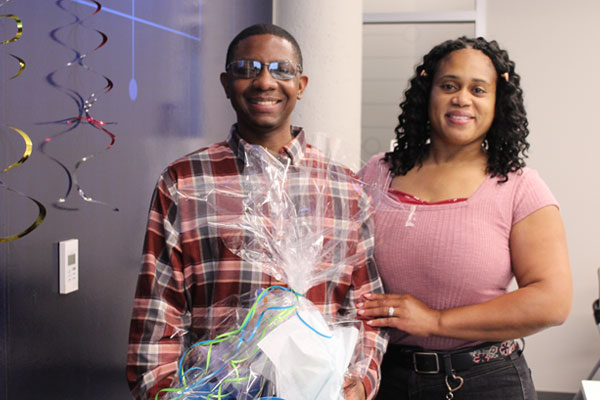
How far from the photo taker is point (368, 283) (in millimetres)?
1492

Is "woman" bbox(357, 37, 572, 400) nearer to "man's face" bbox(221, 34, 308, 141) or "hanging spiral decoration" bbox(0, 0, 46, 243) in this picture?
"man's face" bbox(221, 34, 308, 141)

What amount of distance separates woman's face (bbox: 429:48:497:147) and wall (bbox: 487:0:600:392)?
9.85ft

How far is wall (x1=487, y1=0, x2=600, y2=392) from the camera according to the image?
433 centimetres

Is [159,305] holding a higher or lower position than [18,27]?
lower

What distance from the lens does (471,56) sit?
167 cm

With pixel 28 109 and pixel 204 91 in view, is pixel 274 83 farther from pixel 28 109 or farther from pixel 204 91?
pixel 204 91

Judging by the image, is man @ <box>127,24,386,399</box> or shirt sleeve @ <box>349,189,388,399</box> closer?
man @ <box>127,24,386,399</box>

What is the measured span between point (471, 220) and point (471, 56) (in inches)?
18.9

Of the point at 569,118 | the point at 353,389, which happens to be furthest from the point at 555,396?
the point at 353,389

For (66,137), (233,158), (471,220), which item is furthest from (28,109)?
(471,220)

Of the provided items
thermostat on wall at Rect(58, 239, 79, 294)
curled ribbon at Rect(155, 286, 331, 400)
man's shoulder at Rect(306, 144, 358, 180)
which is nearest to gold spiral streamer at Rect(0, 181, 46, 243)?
thermostat on wall at Rect(58, 239, 79, 294)

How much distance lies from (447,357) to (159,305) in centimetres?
78

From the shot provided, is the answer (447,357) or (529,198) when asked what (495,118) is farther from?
(447,357)

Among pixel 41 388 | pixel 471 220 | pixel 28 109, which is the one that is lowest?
pixel 41 388
